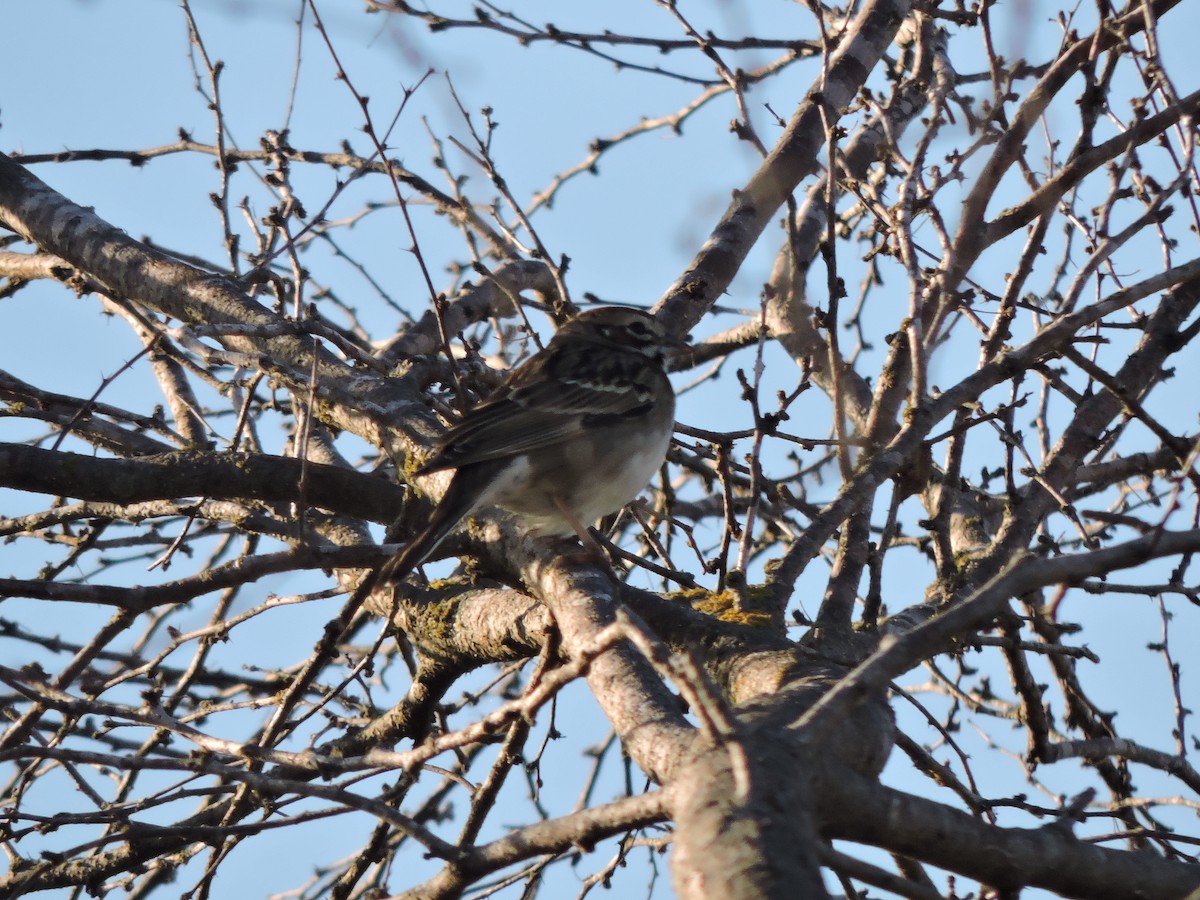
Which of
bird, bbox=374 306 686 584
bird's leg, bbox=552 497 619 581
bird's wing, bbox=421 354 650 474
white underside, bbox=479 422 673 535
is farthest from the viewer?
white underside, bbox=479 422 673 535

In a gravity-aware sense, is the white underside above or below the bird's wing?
below

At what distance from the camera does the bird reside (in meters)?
5.67

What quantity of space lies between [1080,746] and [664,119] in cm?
630

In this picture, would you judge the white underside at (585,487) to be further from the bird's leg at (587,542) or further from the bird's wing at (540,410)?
the bird's wing at (540,410)

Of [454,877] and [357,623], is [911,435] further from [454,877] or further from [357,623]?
[357,623]

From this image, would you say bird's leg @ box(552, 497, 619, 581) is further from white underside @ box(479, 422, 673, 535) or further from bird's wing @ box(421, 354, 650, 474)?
bird's wing @ box(421, 354, 650, 474)

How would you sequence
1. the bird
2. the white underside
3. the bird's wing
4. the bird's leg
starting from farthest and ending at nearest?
the white underside → the bird's wing → the bird → the bird's leg

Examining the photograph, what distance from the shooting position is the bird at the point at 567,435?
567 centimetres

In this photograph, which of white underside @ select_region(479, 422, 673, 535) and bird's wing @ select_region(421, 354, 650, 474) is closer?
bird's wing @ select_region(421, 354, 650, 474)

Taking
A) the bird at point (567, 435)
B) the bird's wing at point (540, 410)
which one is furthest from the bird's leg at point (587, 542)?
the bird's wing at point (540, 410)

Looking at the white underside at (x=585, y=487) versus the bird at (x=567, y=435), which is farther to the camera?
the white underside at (x=585, y=487)

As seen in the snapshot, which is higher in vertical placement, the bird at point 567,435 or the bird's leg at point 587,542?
the bird at point 567,435

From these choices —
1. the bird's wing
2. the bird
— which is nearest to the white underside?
the bird

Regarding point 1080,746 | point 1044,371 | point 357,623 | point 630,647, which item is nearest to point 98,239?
point 357,623
